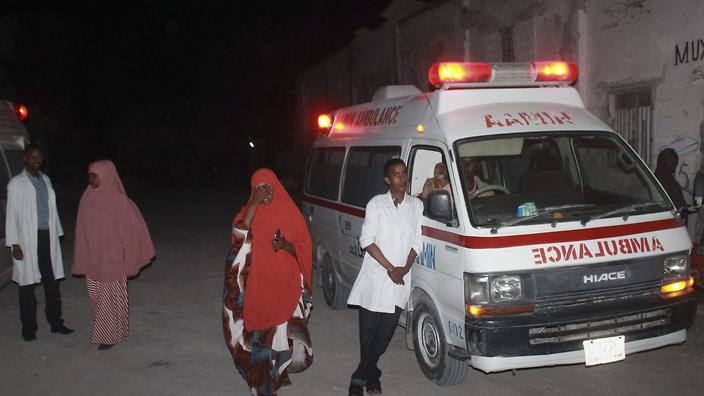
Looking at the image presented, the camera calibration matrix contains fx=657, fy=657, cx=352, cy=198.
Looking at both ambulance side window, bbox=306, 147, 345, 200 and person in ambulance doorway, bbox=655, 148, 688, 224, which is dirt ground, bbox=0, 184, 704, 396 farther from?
ambulance side window, bbox=306, 147, 345, 200

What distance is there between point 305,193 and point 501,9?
7.70 m

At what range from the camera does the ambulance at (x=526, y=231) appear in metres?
4.55

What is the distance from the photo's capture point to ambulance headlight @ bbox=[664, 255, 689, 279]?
4.83 meters

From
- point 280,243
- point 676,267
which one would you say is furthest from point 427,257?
point 676,267

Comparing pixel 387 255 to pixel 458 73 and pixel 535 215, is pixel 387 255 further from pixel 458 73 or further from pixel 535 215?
pixel 458 73

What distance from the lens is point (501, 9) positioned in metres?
14.1

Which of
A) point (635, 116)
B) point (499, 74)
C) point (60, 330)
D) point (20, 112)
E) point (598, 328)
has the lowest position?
point (60, 330)

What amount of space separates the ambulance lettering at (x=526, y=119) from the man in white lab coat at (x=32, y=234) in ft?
14.5

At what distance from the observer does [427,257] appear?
5.23 meters

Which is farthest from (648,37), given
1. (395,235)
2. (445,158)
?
(395,235)

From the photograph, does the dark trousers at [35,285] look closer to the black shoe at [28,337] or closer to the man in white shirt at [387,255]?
the black shoe at [28,337]

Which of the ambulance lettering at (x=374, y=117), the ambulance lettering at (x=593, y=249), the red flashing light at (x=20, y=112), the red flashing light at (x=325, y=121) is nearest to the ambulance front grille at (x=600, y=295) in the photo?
the ambulance lettering at (x=593, y=249)

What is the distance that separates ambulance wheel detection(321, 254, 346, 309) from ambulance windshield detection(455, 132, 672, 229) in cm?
232

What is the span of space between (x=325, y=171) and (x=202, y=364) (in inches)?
113
